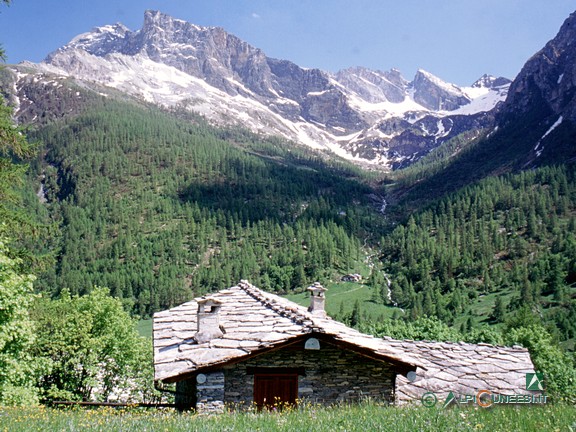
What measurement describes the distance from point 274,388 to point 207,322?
308 centimetres

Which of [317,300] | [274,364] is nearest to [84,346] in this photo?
[317,300]

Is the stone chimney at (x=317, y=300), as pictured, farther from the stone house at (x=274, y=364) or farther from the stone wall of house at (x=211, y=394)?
the stone wall of house at (x=211, y=394)

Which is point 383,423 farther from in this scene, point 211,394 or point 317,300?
point 317,300

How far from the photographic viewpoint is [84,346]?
34094mm

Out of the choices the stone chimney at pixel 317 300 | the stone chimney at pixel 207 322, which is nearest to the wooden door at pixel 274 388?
the stone chimney at pixel 207 322

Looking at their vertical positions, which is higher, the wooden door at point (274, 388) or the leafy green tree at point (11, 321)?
the leafy green tree at point (11, 321)

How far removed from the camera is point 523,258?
5792 inches

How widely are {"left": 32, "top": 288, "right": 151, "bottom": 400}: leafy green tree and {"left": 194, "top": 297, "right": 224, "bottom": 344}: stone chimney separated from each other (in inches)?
803

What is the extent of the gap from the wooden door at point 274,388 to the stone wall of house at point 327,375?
0.55 ft

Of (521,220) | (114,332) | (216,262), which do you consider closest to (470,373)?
(114,332)

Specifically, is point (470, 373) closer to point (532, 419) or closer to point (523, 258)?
point (532, 419)

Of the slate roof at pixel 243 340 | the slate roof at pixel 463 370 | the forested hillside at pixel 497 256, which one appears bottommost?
the slate roof at pixel 463 370

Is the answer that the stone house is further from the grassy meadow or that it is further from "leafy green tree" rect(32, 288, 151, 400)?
"leafy green tree" rect(32, 288, 151, 400)

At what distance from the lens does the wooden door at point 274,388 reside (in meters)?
14.7
